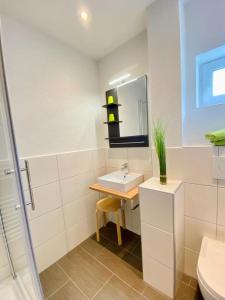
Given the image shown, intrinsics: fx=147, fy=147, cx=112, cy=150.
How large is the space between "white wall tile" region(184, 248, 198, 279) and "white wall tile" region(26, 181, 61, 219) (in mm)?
1319

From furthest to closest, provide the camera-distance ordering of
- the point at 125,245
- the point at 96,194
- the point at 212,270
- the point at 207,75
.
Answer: the point at 96,194 → the point at 125,245 → the point at 207,75 → the point at 212,270

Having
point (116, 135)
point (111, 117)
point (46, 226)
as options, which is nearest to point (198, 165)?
point (116, 135)

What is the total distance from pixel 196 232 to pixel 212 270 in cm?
40

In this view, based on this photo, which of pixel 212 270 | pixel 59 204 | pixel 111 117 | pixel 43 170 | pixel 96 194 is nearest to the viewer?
pixel 212 270

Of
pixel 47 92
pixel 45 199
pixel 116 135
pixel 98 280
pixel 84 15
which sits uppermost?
pixel 84 15

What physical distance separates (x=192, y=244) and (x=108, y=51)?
2.24m

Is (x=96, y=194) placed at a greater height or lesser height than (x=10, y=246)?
greater

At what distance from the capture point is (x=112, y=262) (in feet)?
4.99

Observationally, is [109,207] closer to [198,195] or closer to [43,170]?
[43,170]

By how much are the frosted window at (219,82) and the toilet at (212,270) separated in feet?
3.77

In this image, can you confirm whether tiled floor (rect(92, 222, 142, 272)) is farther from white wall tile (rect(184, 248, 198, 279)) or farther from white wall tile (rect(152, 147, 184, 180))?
white wall tile (rect(152, 147, 184, 180))

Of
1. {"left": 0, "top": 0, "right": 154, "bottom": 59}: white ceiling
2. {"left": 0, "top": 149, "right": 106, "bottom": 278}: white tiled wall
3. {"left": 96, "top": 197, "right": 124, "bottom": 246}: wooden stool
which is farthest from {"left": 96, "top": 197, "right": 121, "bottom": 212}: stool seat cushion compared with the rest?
{"left": 0, "top": 0, "right": 154, "bottom": 59}: white ceiling

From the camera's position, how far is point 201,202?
1.20 meters

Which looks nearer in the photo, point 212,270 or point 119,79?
point 212,270
